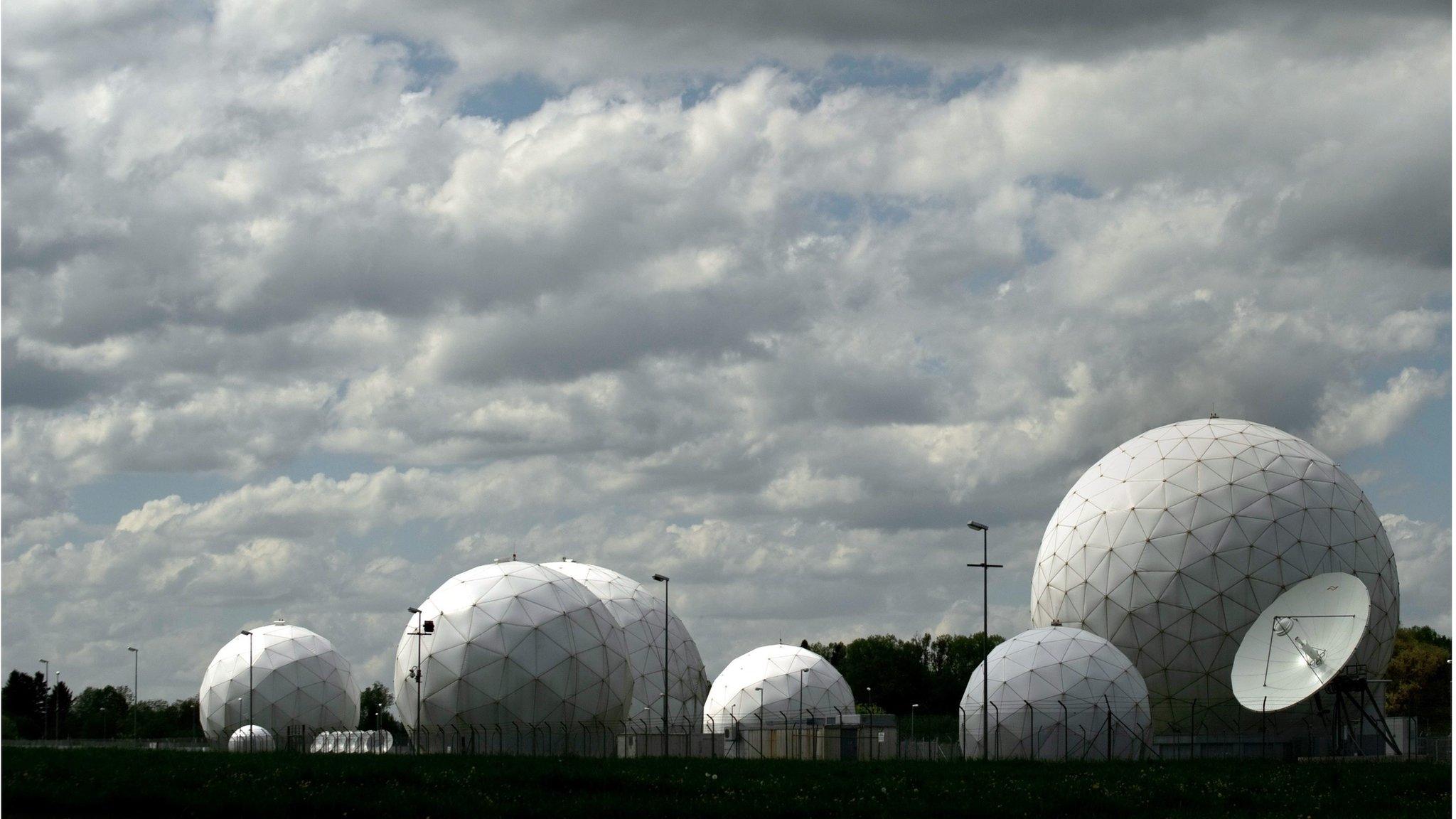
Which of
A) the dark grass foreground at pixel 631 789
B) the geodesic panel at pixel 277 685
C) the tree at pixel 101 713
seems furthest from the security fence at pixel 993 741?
the tree at pixel 101 713

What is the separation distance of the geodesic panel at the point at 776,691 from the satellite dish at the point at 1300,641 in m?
21.5

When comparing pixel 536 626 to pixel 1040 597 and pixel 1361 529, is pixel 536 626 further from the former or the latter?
pixel 1361 529

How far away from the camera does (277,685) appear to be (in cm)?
7012

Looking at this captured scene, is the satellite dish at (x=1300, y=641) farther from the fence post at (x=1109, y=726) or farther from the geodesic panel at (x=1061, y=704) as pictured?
the fence post at (x=1109, y=726)

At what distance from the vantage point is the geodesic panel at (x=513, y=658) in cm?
5003

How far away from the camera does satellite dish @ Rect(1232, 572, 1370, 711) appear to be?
52812mm

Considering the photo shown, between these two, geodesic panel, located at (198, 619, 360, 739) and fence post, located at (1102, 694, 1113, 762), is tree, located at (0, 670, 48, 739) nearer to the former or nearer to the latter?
geodesic panel, located at (198, 619, 360, 739)

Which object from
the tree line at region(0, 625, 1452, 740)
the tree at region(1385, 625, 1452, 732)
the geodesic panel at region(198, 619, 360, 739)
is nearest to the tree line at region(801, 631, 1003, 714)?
the tree line at region(0, 625, 1452, 740)

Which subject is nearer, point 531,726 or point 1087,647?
point 531,726

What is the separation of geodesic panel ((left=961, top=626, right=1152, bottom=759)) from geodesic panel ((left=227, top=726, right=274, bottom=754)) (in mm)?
27441

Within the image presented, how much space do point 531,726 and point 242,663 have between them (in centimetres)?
2738

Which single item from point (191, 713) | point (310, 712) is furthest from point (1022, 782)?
point (191, 713)

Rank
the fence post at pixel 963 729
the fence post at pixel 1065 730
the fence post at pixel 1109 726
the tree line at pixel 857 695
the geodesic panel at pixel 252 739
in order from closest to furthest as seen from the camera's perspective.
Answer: the fence post at pixel 1109 726 → the fence post at pixel 1065 730 → the fence post at pixel 963 729 → the geodesic panel at pixel 252 739 → the tree line at pixel 857 695

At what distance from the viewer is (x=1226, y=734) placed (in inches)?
2261
